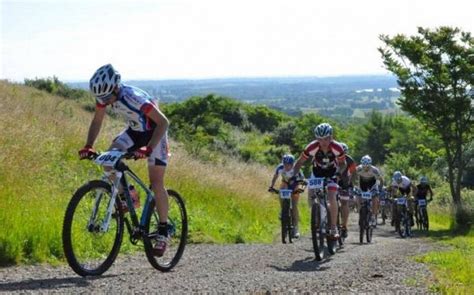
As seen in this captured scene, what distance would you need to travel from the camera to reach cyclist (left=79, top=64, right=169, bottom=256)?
768 centimetres

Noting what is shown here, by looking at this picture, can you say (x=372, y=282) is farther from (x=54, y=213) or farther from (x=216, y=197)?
(x=216, y=197)

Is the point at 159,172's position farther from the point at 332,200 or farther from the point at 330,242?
the point at 330,242

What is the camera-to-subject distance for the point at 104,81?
7652 millimetres

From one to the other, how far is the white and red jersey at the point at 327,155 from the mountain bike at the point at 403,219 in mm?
10658

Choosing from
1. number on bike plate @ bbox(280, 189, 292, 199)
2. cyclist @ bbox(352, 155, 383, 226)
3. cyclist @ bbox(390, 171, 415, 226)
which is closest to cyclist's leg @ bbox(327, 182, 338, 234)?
number on bike plate @ bbox(280, 189, 292, 199)

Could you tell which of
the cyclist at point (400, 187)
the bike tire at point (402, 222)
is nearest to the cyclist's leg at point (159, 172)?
A: the bike tire at point (402, 222)

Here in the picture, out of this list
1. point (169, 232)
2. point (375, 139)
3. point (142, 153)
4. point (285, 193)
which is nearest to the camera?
point (142, 153)

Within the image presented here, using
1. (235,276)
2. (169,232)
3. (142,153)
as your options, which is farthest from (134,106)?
(235,276)

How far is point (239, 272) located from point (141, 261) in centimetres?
144

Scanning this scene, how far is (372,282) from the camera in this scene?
825cm

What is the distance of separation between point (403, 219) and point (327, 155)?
10874 millimetres

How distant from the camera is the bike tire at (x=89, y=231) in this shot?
7414mm

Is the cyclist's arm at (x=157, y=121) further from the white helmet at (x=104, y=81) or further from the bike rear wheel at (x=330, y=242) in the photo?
the bike rear wheel at (x=330, y=242)

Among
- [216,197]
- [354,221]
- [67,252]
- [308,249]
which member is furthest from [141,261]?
[354,221]
